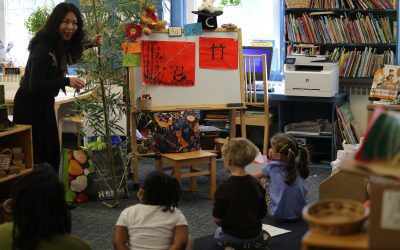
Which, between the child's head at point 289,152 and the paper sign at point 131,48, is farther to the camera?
the paper sign at point 131,48

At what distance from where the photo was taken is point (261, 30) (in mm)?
7016

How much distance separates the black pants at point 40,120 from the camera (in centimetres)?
448

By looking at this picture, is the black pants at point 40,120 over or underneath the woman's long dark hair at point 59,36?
underneath

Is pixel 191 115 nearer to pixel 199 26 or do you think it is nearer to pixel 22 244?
pixel 199 26

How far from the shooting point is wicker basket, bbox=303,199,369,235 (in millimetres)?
1775

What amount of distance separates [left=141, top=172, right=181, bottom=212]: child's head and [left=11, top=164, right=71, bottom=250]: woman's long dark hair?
70cm

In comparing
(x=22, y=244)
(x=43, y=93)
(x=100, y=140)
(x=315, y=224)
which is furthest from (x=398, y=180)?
(x=100, y=140)

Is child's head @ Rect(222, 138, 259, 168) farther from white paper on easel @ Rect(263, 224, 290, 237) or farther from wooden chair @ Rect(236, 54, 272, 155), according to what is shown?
wooden chair @ Rect(236, 54, 272, 155)

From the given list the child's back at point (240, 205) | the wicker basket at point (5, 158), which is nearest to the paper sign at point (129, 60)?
the wicker basket at point (5, 158)

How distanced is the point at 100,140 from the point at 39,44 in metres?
1.00

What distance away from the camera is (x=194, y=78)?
17.7ft

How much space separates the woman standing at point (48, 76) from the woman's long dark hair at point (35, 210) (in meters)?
2.22

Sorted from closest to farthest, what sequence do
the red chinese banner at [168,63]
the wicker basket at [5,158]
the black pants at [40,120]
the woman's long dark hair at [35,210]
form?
the woman's long dark hair at [35,210], the wicker basket at [5,158], the black pants at [40,120], the red chinese banner at [168,63]

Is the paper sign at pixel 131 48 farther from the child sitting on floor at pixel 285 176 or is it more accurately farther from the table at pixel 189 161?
the child sitting on floor at pixel 285 176
